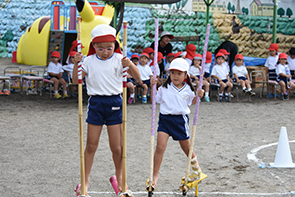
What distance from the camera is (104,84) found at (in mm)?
4145

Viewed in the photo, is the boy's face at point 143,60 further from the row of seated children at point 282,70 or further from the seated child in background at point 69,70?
the row of seated children at point 282,70

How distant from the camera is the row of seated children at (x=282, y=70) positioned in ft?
40.1

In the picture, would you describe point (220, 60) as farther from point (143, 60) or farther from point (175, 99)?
point (175, 99)

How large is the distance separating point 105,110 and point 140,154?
2.10m

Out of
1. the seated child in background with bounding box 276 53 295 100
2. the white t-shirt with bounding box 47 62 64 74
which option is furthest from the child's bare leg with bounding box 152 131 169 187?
the seated child in background with bounding box 276 53 295 100

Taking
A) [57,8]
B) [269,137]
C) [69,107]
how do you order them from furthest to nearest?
[57,8] → [69,107] → [269,137]

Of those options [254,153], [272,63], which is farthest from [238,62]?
[254,153]

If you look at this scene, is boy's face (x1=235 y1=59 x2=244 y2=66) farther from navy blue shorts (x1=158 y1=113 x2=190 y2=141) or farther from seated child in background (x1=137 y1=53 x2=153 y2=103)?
navy blue shorts (x1=158 y1=113 x2=190 y2=141)

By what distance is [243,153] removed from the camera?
20.5 feet

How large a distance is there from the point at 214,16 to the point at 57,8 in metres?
10.1

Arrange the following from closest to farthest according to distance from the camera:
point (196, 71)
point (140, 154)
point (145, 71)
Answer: point (140, 154) → point (145, 71) → point (196, 71)

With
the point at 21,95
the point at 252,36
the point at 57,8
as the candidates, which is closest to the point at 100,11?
the point at 57,8

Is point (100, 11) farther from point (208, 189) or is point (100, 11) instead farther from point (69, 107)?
point (208, 189)

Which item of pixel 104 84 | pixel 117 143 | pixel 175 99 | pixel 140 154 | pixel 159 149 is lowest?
pixel 140 154
